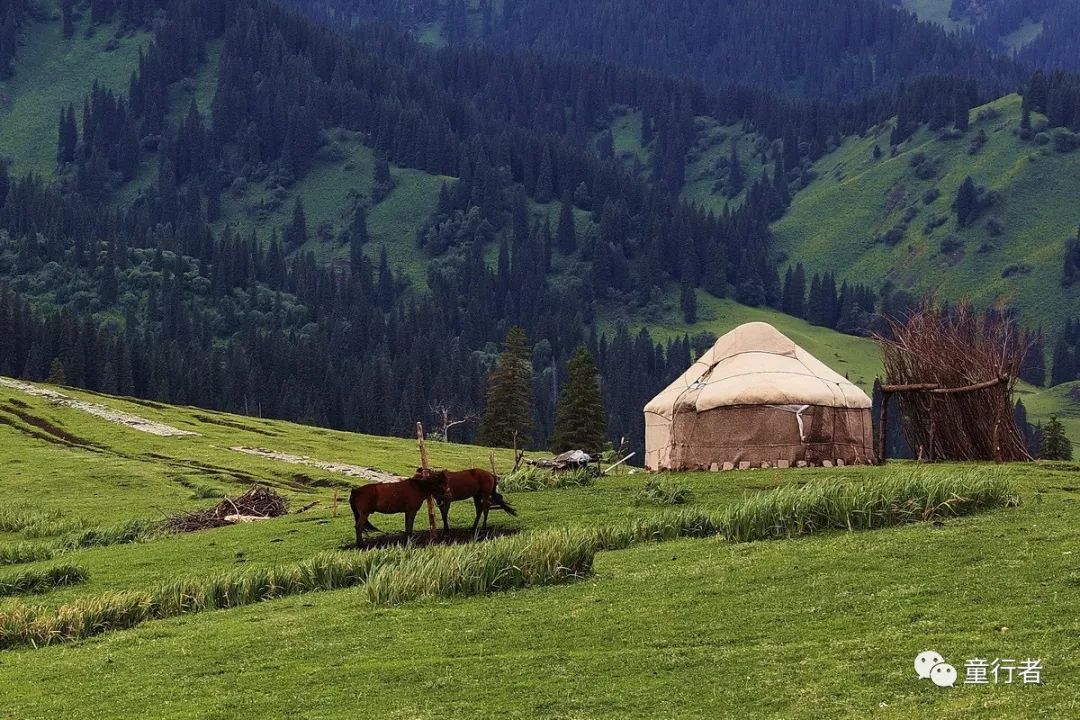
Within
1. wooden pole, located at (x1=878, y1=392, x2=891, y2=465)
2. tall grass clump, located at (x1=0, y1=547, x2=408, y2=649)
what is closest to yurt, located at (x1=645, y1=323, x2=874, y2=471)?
wooden pole, located at (x1=878, y1=392, x2=891, y2=465)

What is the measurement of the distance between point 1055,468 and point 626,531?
15204 mm

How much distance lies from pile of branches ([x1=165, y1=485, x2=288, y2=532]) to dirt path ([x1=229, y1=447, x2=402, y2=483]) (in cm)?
2235

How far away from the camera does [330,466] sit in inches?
3157

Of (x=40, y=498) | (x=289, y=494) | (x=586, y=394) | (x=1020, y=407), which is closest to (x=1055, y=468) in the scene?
(x=289, y=494)

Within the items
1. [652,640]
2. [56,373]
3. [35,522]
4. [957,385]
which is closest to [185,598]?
[652,640]

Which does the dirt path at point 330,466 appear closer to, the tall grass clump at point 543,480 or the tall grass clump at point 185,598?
the tall grass clump at point 543,480

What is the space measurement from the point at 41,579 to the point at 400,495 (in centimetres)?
934

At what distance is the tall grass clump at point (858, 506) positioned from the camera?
28.5 metres

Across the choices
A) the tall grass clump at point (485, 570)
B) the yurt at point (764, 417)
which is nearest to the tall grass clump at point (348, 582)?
the tall grass clump at point (485, 570)

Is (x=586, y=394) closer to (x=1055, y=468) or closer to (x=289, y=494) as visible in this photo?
(x=289, y=494)

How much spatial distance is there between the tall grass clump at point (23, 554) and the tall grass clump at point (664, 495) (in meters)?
18.5

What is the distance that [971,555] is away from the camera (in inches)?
920

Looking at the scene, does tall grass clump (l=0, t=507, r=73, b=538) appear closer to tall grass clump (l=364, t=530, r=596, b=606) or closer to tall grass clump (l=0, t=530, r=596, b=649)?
tall grass clump (l=0, t=530, r=596, b=649)

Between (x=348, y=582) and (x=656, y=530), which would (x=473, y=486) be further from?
(x=348, y=582)
